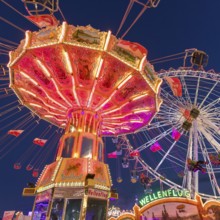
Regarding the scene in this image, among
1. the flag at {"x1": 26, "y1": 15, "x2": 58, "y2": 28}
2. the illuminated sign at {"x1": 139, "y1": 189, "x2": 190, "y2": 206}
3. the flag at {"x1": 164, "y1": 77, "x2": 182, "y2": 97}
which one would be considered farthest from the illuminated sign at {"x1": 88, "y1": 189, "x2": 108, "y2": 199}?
the flag at {"x1": 26, "y1": 15, "x2": 58, "y2": 28}

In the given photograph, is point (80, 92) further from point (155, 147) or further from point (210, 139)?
point (210, 139)

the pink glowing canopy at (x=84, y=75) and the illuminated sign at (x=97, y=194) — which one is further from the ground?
the pink glowing canopy at (x=84, y=75)

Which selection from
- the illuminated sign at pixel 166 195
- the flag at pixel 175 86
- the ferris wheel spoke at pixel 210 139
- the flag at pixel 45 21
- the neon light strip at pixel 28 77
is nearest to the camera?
the flag at pixel 45 21

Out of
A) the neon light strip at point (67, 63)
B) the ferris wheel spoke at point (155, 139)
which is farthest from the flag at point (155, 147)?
the neon light strip at point (67, 63)

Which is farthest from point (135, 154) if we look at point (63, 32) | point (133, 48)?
point (63, 32)

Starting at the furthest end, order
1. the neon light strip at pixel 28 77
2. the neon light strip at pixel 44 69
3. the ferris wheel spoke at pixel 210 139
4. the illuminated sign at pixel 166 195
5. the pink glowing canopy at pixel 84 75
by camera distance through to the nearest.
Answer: the ferris wheel spoke at pixel 210 139
the neon light strip at pixel 28 77
the illuminated sign at pixel 166 195
the neon light strip at pixel 44 69
the pink glowing canopy at pixel 84 75

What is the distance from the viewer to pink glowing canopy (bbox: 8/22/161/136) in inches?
531

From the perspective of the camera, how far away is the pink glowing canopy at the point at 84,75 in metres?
13.5

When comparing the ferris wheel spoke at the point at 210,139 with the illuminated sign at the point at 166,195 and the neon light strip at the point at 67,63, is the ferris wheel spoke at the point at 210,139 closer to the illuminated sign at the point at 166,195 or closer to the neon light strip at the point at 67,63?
the illuminated sign at the point at 166,195

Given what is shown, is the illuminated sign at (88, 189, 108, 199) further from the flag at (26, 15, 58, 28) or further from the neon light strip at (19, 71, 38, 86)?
the flag at (26, 15, 58, 28)

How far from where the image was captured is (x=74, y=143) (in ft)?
51.2

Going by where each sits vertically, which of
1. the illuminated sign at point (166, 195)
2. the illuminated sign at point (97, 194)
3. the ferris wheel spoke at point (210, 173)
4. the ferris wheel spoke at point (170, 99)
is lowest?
the illuminated sign at point (97, 194)

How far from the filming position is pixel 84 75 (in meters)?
15.0

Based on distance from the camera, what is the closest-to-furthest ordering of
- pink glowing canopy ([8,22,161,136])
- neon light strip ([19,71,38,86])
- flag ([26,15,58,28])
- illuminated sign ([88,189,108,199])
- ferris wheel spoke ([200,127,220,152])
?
pink glowing canopy ([8,22,161,136]) < flag ([26,15,58,28]) < illuminated sign ([88,189,108,199]) < neon light strip ([19,71,38,86]) < ferris wheel spoke ([200,127,220,152])
